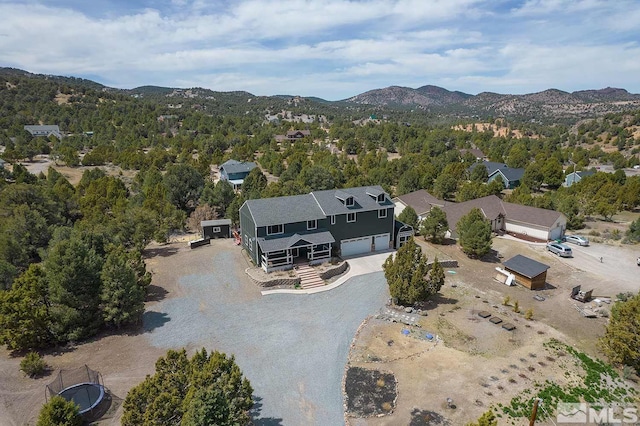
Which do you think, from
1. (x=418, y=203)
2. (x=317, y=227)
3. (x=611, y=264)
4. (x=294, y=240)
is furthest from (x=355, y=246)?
(x=611, y=264)

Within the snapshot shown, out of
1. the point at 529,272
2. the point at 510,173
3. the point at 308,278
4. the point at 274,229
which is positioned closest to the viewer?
the point at 529,272

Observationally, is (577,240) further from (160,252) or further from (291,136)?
(291,136)

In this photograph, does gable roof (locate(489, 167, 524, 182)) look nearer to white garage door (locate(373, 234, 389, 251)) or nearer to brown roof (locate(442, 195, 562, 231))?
brown roof (locate(442, 195, 562, 231))

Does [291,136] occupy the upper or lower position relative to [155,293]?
upper

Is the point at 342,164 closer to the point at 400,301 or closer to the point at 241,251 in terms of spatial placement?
the point at 241,251

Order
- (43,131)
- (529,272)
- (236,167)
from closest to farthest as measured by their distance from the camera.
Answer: (529,272)
(236,167)
(43,131)

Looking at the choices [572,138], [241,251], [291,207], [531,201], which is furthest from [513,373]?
[572,138]

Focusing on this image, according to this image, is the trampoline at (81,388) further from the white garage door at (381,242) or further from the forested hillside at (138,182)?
the white garage door at (381,242)
